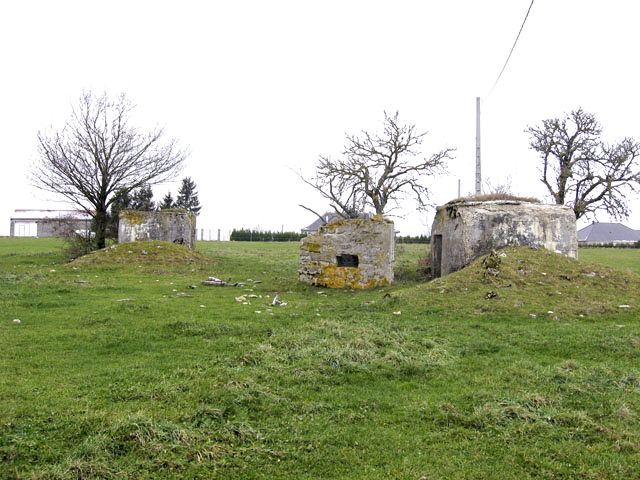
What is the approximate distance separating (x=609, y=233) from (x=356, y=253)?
63.5 meters

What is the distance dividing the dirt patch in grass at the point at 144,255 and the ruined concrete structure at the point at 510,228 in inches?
410

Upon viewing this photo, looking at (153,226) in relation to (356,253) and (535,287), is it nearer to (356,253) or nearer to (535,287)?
(356,253)

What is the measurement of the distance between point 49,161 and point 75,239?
11.8 ft

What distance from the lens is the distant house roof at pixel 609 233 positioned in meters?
62.8

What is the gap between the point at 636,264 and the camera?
68.7 ft

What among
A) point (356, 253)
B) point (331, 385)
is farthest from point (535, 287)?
point (331, 385)

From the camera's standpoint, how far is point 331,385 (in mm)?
4953

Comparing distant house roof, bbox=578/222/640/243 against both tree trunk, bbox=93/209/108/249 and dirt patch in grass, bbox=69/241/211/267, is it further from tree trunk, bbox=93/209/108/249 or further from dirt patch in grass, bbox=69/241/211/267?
tree trunk, bbox=93/209/108/249

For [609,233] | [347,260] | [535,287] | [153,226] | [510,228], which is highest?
[609,233]

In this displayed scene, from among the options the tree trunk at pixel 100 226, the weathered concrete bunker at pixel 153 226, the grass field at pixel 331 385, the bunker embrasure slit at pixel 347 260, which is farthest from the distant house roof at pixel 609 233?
the grass field at pixel 331 385

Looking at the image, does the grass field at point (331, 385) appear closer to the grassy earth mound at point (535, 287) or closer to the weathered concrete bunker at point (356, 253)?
the grassy earth mound at point (535, 287)

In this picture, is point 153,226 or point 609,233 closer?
point 153,226

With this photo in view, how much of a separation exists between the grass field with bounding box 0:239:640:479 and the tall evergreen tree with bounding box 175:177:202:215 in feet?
134

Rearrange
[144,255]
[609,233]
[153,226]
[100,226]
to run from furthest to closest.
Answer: [609,233] < [100,226] < [153,226] < [144,255]
